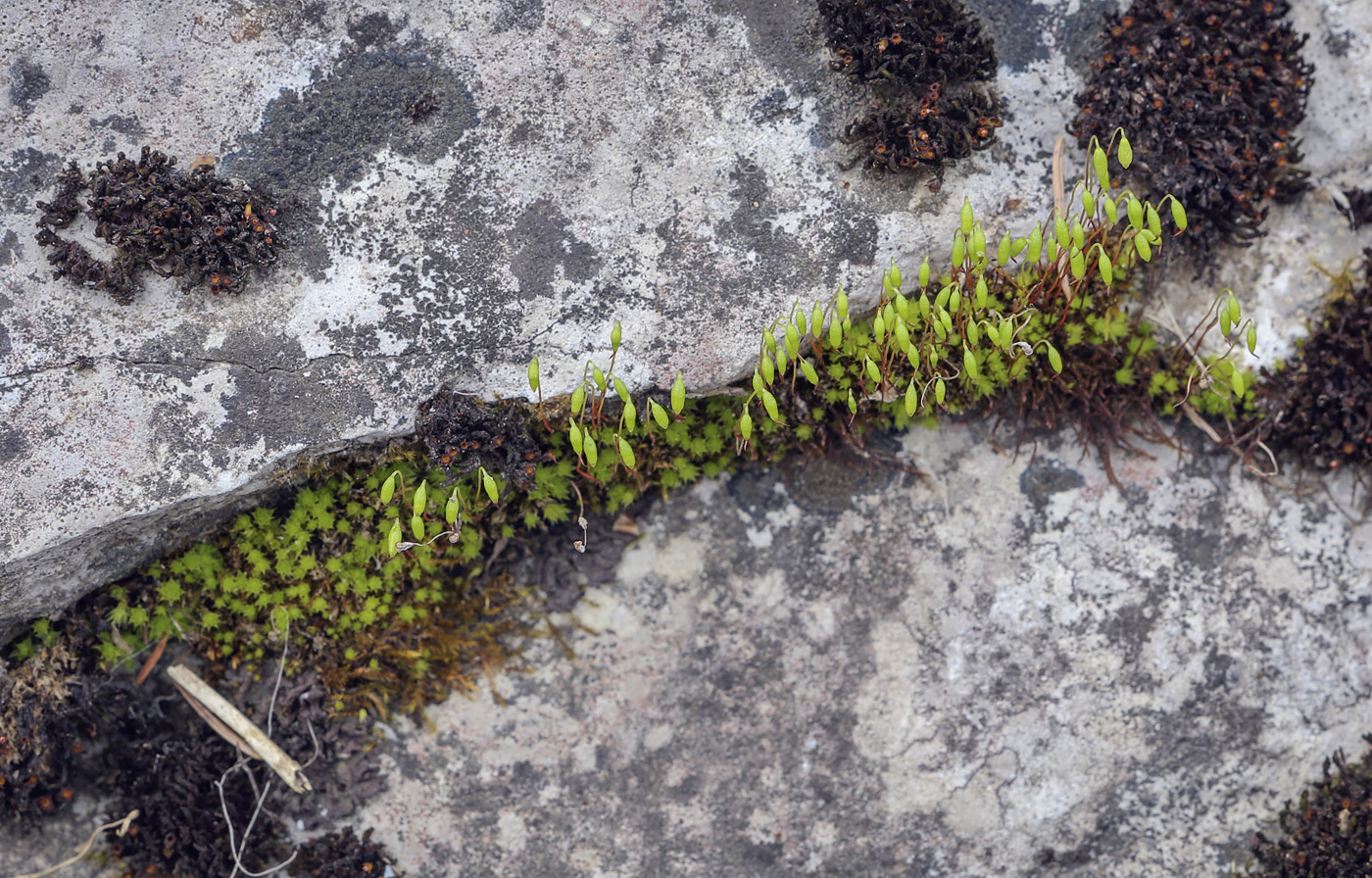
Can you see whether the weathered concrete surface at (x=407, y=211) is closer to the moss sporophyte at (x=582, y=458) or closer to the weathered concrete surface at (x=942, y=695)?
the moss sporophyte at (x=582, y=458)

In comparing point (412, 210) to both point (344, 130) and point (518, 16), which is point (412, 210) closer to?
point (344, 130)

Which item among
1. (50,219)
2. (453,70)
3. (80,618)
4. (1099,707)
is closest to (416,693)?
(80,618)

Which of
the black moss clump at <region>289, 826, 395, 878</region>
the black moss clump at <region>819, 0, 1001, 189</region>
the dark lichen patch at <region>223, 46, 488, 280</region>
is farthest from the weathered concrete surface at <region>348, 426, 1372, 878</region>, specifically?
the dark lichen patch at <region>223, 46, 488, 280</region>

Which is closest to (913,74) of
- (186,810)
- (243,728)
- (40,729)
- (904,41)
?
(904,41)

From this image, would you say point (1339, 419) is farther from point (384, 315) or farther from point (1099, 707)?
point (384, 315)

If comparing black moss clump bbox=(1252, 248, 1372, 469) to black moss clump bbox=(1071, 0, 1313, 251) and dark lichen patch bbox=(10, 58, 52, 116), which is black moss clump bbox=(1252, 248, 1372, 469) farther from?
dark lichen patch bbox=(10, 58, 52, 116)

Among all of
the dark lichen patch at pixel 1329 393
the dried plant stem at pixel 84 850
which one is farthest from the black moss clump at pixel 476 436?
the dark lichen patch at pixel 1329 393
